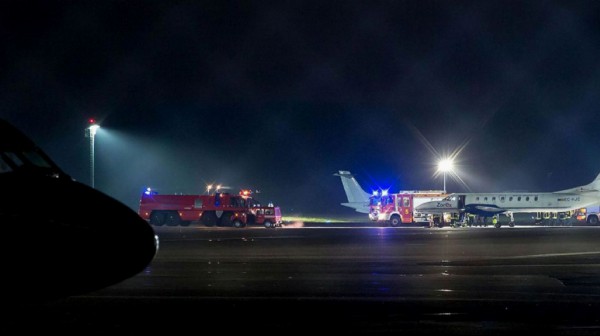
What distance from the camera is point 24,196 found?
1024cm

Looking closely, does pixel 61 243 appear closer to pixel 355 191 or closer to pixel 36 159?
pixel 36 159

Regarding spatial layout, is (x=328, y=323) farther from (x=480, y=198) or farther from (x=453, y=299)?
(x=480, y=198)

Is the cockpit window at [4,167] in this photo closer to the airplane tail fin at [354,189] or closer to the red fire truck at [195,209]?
the red fire truck at [195,209]

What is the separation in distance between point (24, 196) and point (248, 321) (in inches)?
184

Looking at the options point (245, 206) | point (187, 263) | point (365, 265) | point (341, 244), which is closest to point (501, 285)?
point (365, 265)

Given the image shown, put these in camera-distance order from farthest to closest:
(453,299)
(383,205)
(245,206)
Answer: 1. (383,205)
2. (245,206)
3. (453,299)

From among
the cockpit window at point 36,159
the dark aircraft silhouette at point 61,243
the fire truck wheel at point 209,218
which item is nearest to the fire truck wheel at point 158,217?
the fire truck wheel at point 209,218

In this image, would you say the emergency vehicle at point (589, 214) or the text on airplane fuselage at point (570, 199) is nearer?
the text on airplane fuselage at point (570, 199)

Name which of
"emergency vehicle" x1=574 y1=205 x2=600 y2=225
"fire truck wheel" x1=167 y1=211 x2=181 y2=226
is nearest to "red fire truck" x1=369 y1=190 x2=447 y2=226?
"emergency vehicle" x1=574 y1=205 x2=600 y2=225

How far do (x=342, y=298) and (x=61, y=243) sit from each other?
25.6 ft

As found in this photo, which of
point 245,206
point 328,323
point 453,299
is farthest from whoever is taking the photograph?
point 245,206

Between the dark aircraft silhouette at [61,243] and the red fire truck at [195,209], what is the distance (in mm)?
53693

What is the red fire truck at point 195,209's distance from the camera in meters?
64.1

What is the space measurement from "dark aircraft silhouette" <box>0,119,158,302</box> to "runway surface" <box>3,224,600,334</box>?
2474mm
